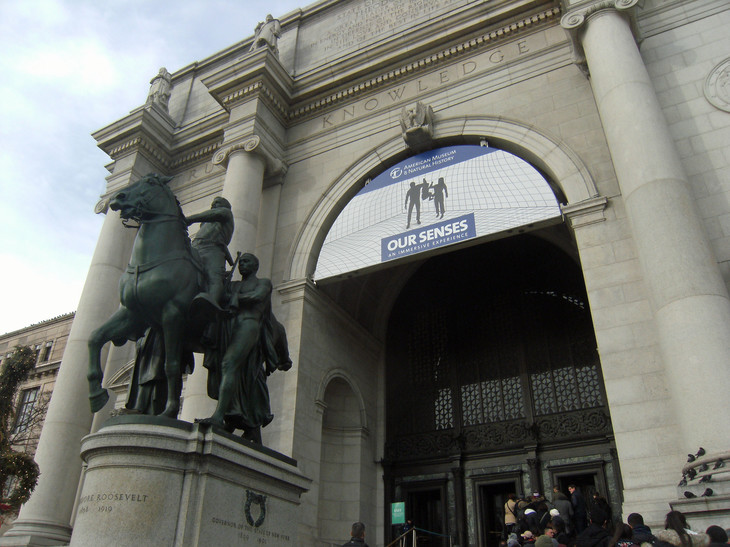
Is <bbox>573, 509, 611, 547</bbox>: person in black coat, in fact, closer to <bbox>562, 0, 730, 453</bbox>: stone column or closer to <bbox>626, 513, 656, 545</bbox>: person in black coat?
<bbox>626, 513, 656, 545</bbox>: person in black coat

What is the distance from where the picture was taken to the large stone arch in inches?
499

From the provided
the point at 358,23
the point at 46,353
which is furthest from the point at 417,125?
the point at 46,353

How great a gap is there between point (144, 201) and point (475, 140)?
9584mm

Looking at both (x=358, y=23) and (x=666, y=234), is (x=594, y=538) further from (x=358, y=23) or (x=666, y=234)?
(x=358, y=23)

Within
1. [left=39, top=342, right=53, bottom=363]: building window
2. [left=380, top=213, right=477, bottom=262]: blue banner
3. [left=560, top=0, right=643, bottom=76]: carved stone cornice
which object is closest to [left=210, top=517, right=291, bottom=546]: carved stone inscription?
[left=380, top=213, right=477, bottom=262]: blue banner

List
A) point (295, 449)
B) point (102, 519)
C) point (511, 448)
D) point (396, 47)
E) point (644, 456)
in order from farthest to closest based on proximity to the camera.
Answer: point (396, 47) → point (511, 448) → point (295, 449) → point (644, 456) → point (102, 519)

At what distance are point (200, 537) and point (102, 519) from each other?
0.90 m

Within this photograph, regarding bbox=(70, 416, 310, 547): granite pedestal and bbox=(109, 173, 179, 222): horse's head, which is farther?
bbox=(109, 173, 179, 222): horse's head

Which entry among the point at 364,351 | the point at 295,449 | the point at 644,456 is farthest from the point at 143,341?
the point at 364,351

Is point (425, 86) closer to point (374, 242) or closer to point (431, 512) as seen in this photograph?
point (374, 242)

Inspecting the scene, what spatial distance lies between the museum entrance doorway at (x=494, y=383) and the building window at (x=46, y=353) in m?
22.3

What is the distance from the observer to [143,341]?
727 centimetres

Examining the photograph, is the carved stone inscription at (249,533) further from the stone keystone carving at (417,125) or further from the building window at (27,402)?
the building window at (27,402)

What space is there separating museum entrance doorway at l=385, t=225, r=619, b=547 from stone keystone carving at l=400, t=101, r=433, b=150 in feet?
14.6
